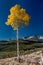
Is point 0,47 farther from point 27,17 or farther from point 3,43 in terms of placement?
point 27,17

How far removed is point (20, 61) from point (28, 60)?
123 centimetres

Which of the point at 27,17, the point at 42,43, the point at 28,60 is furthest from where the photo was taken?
the point at 42,43

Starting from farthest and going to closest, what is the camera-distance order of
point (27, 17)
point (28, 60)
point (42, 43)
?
1. point (42, 43)
2. point (27, 17)
3. point (28, 60)

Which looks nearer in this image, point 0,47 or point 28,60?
→ point 28,60

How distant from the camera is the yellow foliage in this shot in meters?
20.8

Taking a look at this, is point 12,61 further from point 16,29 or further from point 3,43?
point 3,43

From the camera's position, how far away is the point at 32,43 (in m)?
38.1

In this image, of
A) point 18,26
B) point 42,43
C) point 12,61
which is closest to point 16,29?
point 18,26

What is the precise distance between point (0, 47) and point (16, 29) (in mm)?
15783

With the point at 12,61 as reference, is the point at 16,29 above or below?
above

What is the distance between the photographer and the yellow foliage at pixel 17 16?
20766 millimetres

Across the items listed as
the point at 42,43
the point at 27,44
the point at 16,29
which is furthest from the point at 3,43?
the point at 16,29

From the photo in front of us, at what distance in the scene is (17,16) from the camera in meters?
21.0

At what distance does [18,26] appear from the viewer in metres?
21.4
